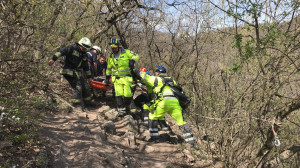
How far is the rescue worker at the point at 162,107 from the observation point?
5277 mm

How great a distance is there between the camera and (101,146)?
13.3 feet

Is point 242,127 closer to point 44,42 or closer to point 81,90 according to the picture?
point 81,90

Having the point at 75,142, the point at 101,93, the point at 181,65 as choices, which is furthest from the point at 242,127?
the point at 181,65

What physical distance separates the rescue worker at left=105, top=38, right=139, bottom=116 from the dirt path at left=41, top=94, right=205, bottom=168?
51cm

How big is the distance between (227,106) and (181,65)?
7052 millimetres

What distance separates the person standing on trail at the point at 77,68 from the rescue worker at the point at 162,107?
1.76 meters

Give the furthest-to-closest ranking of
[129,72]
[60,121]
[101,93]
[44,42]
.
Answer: [101,93] < [129,72] < [44,42] < [60,121]

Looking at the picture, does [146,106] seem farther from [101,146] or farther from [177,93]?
[101,146]

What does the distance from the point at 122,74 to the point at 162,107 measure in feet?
5.64

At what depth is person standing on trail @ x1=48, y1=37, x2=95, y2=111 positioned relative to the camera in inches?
233

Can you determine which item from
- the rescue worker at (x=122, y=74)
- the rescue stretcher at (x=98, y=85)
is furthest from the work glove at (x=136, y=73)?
the rescue stretcher at (x=98, y=85)

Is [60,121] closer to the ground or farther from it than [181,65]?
closer to the ground

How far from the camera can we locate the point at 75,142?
3900 mm

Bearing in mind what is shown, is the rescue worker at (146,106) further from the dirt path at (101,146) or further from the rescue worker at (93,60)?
the rescue worker at (93,60)
